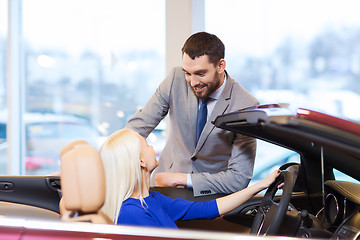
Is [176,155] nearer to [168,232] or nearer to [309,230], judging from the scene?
[309,230]

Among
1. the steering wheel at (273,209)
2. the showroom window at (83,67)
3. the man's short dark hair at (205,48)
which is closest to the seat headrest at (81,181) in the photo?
the steering wheel at (273,209)

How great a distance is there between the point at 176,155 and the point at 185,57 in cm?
62

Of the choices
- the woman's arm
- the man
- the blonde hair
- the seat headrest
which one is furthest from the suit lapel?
the seat headrest

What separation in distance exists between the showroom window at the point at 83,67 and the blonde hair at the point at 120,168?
3619 mm

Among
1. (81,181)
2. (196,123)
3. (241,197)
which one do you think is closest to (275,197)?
(241,197)

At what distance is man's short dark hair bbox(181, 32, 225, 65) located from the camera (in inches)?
97.7

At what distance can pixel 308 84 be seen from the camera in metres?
5.31

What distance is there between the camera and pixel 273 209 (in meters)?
1.88

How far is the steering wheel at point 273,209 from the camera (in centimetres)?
171

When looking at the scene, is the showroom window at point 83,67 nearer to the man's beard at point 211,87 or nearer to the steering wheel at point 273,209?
the man's beard at point 211,87

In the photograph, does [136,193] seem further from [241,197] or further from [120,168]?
[241,197]

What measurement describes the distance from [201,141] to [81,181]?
132cm

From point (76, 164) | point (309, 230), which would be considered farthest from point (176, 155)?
point (76, 164)

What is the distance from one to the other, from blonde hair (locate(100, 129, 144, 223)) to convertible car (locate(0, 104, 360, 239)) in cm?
17
